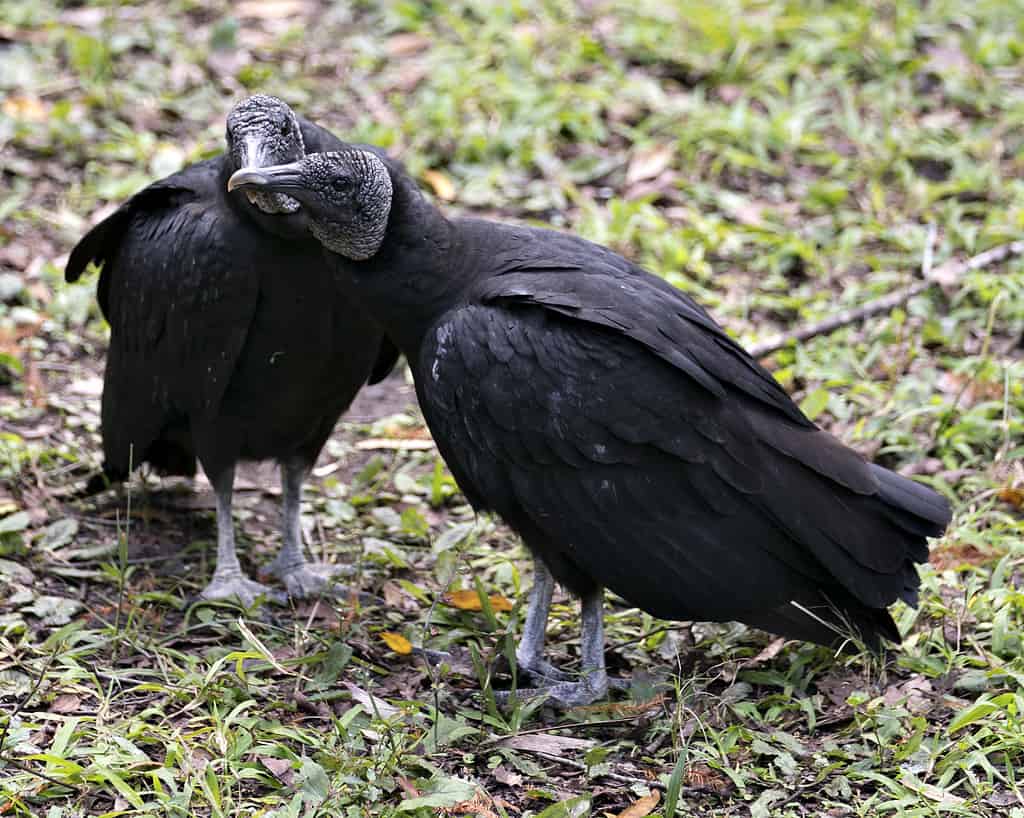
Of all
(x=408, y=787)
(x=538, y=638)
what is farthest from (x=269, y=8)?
(x=408, y=787)

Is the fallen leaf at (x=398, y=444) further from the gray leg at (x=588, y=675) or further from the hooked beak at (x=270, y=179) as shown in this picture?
the hooked beak at (x=270, y=179)

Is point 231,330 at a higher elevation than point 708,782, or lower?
higher

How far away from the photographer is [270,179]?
3.87 metres

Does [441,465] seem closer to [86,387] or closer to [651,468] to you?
[86,387]

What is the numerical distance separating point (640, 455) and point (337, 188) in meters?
1.17

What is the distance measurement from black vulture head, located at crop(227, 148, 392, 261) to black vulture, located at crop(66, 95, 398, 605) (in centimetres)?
17

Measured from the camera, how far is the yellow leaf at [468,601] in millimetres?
4652

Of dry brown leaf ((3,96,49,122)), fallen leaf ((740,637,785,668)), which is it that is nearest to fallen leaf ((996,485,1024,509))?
fallen leaf ((740,637,785,668))

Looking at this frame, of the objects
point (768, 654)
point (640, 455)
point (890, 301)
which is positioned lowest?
point (768, 654)

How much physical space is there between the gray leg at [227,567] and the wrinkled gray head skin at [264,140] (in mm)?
1136

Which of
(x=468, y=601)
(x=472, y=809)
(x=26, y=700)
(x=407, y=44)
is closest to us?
(x=472, y=809)

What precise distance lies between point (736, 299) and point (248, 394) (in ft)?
8.71

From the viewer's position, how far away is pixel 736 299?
20.7ft

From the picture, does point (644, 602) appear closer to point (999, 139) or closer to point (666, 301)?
point (666, 301)
